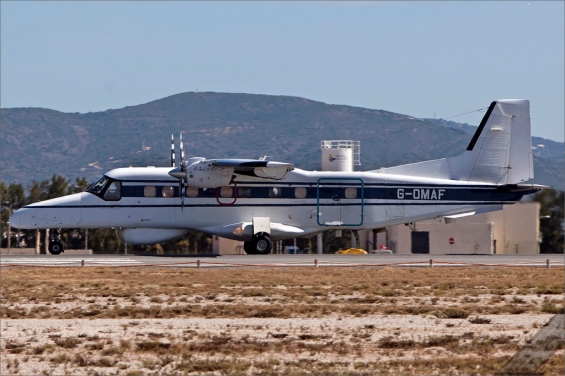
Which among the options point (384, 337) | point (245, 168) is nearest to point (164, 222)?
point (245, 168)

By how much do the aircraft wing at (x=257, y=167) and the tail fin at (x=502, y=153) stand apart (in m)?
5.48

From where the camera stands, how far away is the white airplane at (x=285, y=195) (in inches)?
1373

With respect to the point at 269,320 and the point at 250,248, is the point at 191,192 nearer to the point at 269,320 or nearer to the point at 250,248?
the point at 250,248

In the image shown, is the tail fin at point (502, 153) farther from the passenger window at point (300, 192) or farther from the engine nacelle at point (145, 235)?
the engine nacelle at point (145, 235)

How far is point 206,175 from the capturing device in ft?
113

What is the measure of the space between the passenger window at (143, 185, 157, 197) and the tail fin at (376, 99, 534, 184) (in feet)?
33.6

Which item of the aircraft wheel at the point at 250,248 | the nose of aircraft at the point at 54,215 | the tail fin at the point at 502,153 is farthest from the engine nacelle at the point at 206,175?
the tail fin at the point at 502,153

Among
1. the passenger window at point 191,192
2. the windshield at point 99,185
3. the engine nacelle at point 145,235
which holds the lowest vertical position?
the engine nacelle at point 145,235

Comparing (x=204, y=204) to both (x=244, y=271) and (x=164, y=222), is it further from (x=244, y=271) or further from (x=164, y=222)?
(x=244, y=271)

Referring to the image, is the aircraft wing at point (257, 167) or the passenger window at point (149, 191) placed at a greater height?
the aircraft wing at point (257, 167)

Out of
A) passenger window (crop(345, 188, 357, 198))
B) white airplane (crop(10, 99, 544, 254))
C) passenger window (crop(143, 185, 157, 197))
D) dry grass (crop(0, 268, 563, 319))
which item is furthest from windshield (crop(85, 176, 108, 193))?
passenger window (crop(345, 188, 357, 198))

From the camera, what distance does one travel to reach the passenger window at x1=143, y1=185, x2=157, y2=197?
3509 cm

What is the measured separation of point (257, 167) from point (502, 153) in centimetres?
1121

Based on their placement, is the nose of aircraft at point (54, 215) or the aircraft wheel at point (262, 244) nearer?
the nose of aircraft at point (54, 215)
